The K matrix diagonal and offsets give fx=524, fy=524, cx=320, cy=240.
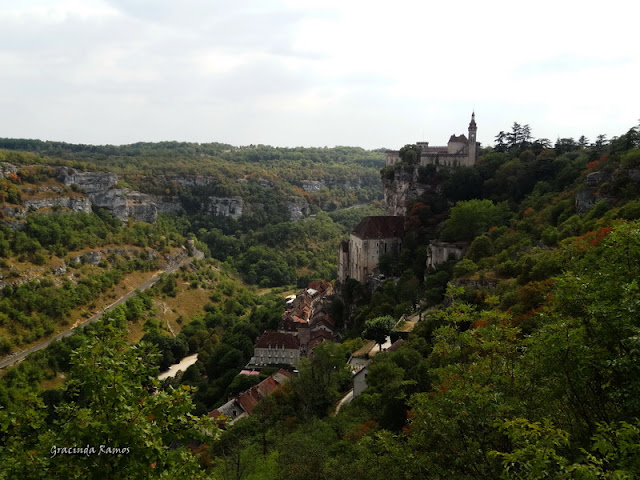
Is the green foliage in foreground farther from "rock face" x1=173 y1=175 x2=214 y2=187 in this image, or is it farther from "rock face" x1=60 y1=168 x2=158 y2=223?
"rock face" x1=173 y1=175 x2=214 y2=187

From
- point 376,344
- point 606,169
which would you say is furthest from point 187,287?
point 606,169

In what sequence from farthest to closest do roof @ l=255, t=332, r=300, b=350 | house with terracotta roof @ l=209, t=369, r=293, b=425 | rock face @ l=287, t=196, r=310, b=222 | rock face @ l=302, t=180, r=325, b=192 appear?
rock face @ l=302, t=180, r=325, b=192, rock face @ l=287, t=196, r=310, b=222, roof @ l=255, t=332, r=300, b=350, house with terracotta roof @ l=209, t=369, r=293, b=425

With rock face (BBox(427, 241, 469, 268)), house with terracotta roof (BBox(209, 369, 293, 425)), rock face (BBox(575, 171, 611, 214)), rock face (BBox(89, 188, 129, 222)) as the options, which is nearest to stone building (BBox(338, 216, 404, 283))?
rock face (BBox(427, 241, 469, 268))

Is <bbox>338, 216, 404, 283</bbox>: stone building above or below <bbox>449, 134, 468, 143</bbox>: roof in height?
below

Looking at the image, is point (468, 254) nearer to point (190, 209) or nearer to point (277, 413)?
point (277, 413)

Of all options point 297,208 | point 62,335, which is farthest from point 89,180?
point 297,208

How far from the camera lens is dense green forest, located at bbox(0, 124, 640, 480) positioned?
759cm

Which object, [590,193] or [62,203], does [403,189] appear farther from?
[62,203]

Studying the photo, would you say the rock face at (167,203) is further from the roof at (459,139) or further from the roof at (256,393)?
the roof at (256,393)

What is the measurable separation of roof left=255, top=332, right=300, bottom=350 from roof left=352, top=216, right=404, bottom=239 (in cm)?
1196

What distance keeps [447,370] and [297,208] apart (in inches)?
4567

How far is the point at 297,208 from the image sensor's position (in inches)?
Result: 4963

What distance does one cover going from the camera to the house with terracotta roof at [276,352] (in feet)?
157

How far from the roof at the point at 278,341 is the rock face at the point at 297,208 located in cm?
7403
